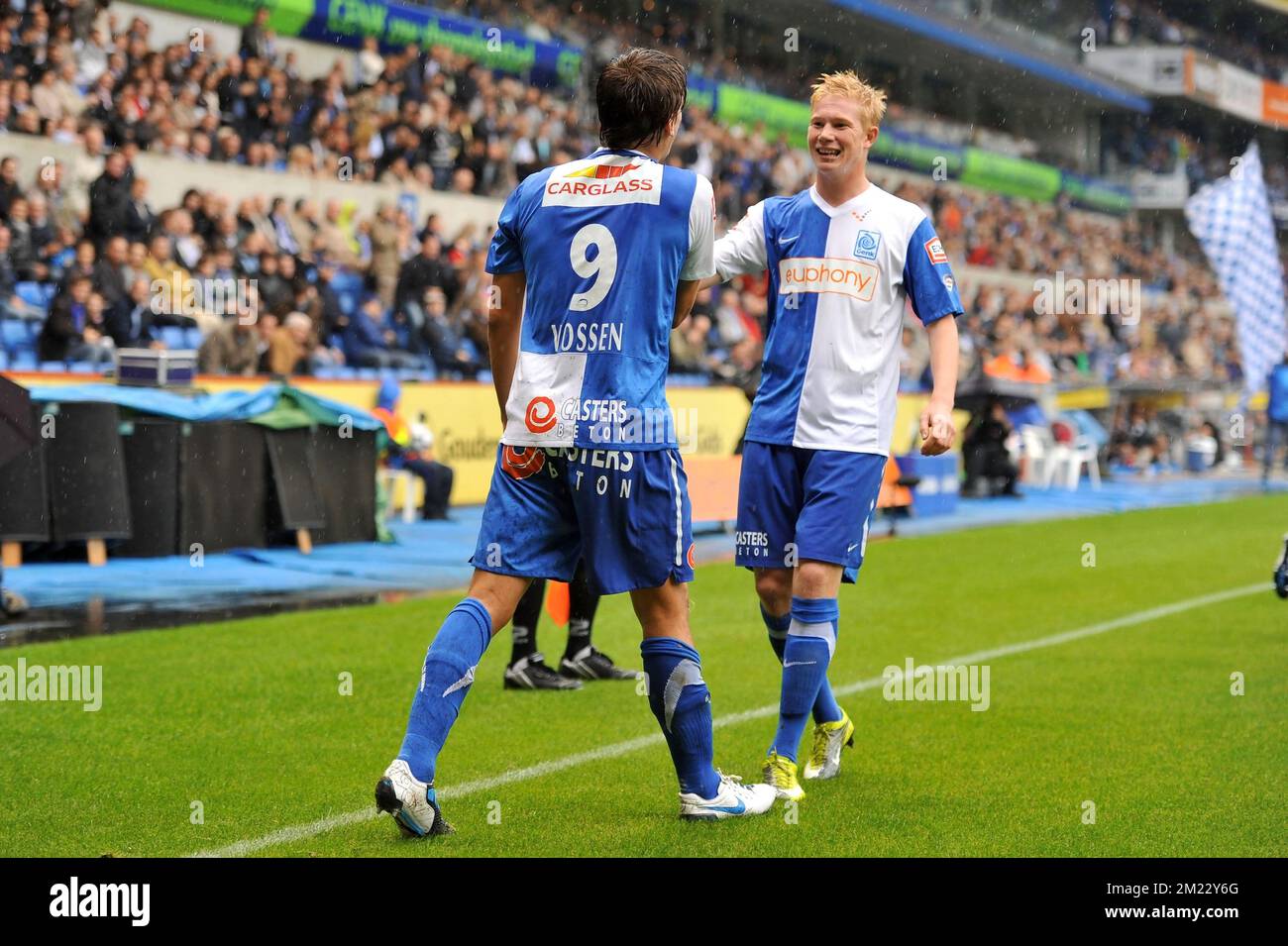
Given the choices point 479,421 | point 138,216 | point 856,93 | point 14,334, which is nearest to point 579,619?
point 856,93

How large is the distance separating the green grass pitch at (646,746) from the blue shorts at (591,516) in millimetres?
777

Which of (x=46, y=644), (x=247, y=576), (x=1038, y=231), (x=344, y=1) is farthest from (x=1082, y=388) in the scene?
(x=46, y=644)

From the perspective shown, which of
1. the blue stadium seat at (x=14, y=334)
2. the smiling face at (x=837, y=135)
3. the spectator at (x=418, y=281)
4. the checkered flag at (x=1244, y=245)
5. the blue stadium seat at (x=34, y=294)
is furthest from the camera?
the checkered flag at (x=1244, y=245)

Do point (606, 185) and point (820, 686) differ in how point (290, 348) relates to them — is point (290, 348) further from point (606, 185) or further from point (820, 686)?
point (606, 185)

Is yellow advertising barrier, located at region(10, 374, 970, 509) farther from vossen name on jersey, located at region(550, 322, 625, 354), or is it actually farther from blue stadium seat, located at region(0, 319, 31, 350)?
vossen name on jersey, located at region(550, 322, 625, 354)

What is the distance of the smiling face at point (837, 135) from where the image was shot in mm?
5352

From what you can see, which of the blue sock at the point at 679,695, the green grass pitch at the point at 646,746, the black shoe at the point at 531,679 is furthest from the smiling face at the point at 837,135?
the black shoe at the point at 531,679

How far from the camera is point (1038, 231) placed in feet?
144

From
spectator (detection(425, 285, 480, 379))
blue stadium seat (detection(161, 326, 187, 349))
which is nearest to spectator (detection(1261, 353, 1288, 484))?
spectator (detection(425, 285, 480, 379))

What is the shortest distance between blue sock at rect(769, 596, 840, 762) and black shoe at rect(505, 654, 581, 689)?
2492 mm

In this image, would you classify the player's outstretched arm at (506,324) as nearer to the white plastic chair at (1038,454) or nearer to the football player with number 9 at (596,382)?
the football player with number 9 at (596,382)

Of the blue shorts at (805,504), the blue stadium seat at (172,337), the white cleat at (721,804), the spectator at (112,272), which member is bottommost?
the white cleat at (721,804)

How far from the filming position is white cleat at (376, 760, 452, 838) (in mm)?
4391

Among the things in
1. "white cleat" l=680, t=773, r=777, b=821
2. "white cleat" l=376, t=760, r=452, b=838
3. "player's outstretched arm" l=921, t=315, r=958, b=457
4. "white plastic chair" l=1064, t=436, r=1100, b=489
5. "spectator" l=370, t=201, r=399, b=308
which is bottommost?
"white plastic chair" l=1064, t=436, r=1100, b=489
